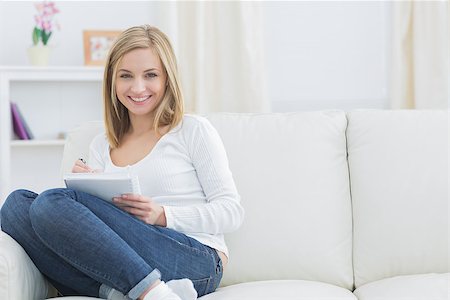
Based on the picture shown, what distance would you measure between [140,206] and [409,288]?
2.35 feet

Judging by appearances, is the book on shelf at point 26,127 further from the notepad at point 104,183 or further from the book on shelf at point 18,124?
the notepad at point 104,183

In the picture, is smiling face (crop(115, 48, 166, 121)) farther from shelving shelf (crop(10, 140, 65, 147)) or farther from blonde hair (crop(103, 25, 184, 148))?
shelving shelf (crop(10, 140, 65, 147))

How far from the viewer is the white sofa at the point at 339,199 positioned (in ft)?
6.81

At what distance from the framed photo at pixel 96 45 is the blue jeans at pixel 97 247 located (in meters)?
1.62

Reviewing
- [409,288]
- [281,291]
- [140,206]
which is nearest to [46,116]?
[140,206]

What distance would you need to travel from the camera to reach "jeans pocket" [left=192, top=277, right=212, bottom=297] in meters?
1.89

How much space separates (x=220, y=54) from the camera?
3520 millimetres

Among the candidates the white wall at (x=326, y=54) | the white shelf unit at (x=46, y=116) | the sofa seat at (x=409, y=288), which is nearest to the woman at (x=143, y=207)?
the sofa seat at (x=409, y=288)

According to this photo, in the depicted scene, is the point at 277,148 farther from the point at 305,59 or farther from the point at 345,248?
the point at 305,59

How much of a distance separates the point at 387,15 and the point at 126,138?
1910 millimetres

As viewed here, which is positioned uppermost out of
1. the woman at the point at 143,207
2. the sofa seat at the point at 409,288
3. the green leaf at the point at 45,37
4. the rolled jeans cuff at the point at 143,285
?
the green leaf at the point at 45,37

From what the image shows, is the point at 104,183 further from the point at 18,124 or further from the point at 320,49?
the point at 320,49

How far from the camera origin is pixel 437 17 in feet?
11.2

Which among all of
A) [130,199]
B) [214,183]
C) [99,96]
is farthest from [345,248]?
[99,96]
